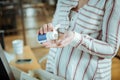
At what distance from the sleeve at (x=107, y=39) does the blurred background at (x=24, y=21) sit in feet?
7.45

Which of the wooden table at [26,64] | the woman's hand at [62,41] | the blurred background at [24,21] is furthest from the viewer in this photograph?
the blurred background at [24,21]

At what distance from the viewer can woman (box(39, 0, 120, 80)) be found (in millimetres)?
803

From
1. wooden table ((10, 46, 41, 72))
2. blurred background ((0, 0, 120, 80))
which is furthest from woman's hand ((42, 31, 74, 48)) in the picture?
blurred background ((0, 0, 120, 80))

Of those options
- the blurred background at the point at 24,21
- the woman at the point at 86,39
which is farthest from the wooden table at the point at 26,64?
the blurred background at the point at 24,21

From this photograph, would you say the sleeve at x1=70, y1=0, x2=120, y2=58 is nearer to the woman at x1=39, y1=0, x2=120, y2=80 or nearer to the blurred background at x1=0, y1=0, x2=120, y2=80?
the woman at x1=39, y1=0, x2=120, y2=80

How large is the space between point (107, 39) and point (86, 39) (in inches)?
3.2

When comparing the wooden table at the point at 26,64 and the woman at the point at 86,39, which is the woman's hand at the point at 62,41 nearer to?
the woman at the point at 86,39

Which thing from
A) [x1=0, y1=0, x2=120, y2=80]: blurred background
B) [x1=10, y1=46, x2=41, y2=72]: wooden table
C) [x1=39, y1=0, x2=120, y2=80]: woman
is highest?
[x1=39, y1=0, x2=120, y2=80]: woman

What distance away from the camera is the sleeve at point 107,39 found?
79 cm

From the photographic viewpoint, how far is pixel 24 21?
444 centimetres

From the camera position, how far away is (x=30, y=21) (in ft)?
16.3

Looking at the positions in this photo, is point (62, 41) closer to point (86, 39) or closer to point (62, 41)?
point (62, 41)

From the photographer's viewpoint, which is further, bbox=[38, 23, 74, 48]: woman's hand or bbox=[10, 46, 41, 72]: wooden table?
bbox=[10, 46, 41, 72]: wooden table

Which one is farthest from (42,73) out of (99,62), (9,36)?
(9,36)
